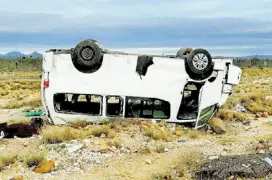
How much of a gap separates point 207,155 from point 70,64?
4904 mm

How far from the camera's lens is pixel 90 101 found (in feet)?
45.0

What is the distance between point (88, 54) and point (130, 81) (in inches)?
55.7

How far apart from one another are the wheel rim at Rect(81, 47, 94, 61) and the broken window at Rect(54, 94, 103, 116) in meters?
1.12

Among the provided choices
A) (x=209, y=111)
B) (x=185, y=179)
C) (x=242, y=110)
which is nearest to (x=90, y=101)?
(x=209, y=111)

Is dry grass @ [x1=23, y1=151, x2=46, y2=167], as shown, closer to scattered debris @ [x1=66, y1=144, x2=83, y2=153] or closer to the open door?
scattered debris @ [x1=66, y1=144, x2=83, y2=153]

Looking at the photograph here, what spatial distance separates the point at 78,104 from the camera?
13.6 meters

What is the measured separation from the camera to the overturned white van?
1252 cm

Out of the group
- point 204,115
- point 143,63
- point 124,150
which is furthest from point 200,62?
point 124,150

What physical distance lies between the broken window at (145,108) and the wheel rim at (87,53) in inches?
62.8

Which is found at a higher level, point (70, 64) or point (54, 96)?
point (70, 64)

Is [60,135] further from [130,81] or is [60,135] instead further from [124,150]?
[130,81]

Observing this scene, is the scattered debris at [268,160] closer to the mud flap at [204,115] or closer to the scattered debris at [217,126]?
the mud flap at [204,115]

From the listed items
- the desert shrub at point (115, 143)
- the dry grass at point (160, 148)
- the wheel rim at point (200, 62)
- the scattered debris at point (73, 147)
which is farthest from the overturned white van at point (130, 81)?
the scattered debris at point (73, 147)

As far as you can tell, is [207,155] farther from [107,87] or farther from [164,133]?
[107,87]
